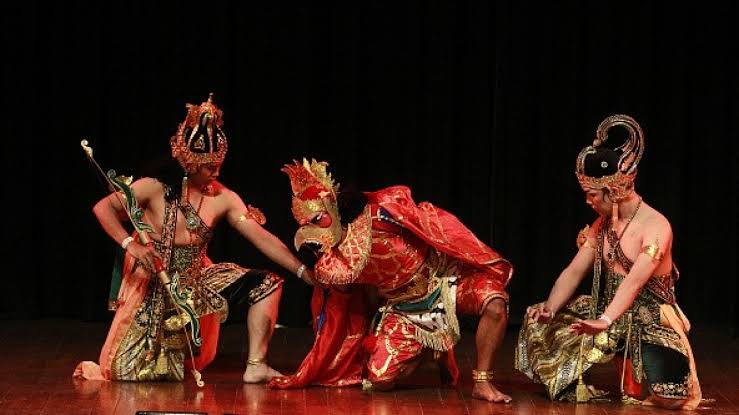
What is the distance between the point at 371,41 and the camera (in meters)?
7.57

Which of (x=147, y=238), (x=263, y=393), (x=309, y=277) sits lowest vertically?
(x=263, y=393)

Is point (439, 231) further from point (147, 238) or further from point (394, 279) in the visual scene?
point (147, 238)

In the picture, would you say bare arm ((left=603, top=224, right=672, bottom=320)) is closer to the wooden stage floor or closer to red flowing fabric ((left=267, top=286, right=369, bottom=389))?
the wooden stage floor

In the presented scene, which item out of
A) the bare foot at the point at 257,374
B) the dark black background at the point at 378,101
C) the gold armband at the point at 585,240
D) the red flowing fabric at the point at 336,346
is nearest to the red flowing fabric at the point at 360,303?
the red flowing fabric at the point at 336,346

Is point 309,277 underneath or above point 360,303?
above

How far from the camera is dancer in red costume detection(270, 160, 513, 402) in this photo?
5621mm

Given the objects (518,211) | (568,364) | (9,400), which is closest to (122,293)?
(9,400)

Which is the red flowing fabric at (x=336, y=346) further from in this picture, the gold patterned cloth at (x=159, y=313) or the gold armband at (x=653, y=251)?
the gold armband at (x=653, y=251)

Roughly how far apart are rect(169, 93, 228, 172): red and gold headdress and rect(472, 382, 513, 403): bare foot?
Result: 1.45 metres

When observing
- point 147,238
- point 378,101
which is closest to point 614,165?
point 147,238

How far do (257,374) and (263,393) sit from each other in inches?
9.3

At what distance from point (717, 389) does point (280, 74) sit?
9.59ft

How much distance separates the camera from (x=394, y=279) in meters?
5.73

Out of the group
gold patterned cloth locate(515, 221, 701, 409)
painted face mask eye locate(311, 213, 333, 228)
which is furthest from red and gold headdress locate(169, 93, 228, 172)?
gold patterned cloth locate(515, 221, 701, 409)
